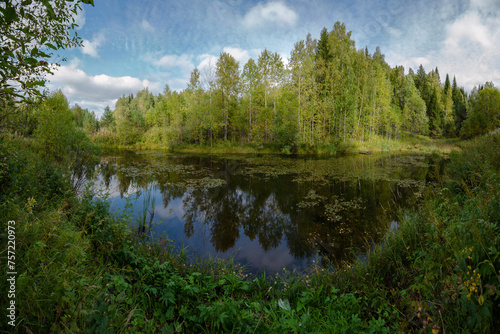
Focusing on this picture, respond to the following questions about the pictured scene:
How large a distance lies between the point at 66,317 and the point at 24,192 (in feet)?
11.2

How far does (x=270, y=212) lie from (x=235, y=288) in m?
4.85

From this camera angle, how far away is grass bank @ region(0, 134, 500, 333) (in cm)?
179

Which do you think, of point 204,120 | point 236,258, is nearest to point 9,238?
point 236,258

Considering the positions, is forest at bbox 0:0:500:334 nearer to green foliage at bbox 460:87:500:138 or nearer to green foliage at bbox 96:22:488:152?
green foliage at bbox 96:22:488:152

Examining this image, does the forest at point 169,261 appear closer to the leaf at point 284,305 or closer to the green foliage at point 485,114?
the leaf at point 284,305

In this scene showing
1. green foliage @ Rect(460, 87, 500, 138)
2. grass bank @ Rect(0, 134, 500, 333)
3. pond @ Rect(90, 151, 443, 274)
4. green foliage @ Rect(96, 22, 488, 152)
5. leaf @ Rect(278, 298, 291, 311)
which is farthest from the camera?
green foliage @ Rect(460, 87, 500, 138)

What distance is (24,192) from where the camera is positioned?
381 cm

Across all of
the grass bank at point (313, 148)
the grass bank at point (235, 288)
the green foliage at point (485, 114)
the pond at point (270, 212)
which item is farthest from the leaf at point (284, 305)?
the green foliage at point (485, 114)

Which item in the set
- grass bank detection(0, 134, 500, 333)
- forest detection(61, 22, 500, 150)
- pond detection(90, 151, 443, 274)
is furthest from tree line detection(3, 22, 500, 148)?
grass bank detection(0, 134, 500, 333)

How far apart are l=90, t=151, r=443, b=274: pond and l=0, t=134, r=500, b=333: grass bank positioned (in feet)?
3.89

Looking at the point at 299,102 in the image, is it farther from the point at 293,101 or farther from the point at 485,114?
the point at 485,114

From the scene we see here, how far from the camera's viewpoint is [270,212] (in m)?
7.96

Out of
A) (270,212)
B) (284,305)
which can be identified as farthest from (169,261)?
(270,212)

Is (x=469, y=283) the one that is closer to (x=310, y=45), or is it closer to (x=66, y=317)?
(x=66, y=317)
